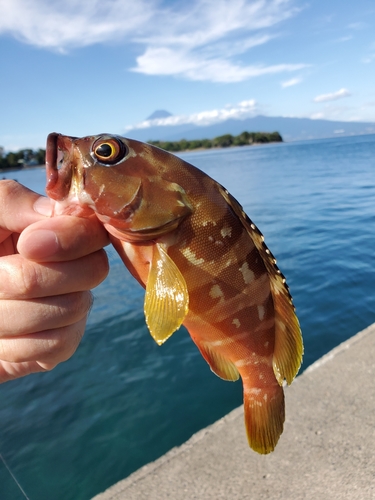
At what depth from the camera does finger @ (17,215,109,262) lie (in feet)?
5.90

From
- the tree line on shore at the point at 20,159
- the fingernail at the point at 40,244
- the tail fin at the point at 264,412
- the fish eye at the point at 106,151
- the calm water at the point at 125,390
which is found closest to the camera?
the fingernail at the point at 40,244

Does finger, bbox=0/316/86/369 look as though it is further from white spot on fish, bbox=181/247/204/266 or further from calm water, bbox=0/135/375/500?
white spot on fish, bbox=181/247/204/266

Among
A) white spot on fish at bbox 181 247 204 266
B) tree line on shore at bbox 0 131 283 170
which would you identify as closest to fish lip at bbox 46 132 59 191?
white spot on fish at bbox 181 247 204 266

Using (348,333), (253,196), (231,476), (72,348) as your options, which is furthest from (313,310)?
(253,196)

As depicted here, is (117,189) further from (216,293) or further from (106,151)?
(216,293)

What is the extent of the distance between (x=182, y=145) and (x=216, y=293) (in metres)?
129

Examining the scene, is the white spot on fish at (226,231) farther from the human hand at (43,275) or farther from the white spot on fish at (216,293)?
the human hand at (43,275)

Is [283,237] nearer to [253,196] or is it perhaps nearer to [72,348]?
[253,196]

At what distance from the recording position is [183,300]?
6.11 ft

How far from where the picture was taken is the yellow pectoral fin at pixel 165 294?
1.86 metres

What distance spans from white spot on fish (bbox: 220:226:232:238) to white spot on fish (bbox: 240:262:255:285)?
185 mm

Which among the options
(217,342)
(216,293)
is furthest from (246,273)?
(217,342)

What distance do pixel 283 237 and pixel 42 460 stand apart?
11762 mm

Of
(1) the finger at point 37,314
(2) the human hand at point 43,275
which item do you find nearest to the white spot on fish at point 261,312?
(2) the human hand at point 43,275
